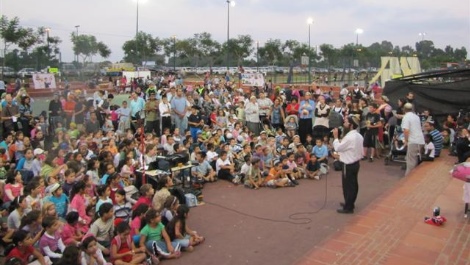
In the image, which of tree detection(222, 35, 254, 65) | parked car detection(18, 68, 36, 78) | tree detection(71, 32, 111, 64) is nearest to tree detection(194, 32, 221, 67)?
tree detection(222, 35, 254, 65)

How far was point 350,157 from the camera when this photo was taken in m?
7.33

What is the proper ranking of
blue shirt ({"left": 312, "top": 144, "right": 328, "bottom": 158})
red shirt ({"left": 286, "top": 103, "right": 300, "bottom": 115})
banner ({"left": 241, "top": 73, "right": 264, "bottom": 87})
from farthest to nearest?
banner ({"left": 241, "top": 73, "right": 264, "bottom": 87}) < red shirt ({"left": 286, "top": 103, "right": 300, "bottom": 115}) < blue shirt ({"left": 312, "top": 144, "right": 328, "bottom": 158})

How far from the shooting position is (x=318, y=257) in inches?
211

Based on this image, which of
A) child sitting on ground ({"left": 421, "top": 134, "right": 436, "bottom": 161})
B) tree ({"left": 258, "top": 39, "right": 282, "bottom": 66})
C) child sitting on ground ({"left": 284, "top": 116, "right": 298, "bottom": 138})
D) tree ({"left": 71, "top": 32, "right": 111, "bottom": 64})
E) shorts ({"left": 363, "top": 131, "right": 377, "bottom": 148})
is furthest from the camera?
tree ({"left": 258, "top": 39, "right": 282, "bottom": 66})

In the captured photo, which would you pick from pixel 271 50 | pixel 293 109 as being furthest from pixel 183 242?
pixel 271 50

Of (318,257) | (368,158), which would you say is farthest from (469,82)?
(318,257)

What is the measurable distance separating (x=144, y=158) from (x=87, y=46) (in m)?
49.9

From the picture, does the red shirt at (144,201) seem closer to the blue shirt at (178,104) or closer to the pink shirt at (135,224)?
the pink shirt at (135,224)

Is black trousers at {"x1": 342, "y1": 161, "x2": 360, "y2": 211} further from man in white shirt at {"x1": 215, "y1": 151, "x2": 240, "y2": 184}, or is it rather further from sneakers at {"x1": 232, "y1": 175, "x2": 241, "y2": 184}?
man in white shirt at {"x1": 215, "y1": 151, "x2": 240, "y2": 184}

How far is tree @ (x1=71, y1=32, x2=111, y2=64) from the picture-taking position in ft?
170

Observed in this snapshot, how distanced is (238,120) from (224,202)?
5.54 m

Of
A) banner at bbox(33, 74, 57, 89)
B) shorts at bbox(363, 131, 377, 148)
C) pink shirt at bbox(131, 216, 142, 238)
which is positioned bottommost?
pink shirt at bbox(131, 216, 142, 238)

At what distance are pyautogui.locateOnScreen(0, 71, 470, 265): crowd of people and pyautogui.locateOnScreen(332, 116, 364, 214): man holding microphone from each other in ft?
0.07

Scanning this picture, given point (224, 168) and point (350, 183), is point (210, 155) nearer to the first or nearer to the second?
point (224, 168)
